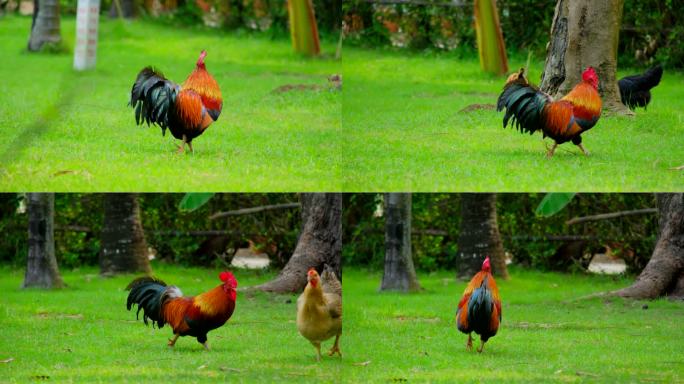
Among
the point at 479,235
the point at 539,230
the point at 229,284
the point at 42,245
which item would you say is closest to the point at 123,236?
the point at 42,245

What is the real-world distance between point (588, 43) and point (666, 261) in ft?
7.45

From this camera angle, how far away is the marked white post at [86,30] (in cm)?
439

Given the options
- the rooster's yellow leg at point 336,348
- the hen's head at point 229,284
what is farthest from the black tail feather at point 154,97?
the rooster's yellow leg at point 336,348

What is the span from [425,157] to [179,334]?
1.65 m

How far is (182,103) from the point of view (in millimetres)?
4754

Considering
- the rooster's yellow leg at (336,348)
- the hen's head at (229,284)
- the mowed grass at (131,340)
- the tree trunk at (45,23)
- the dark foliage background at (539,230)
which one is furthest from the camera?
the tree trunk at (45,23)

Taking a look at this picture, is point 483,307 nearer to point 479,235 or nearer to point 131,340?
point 479,235

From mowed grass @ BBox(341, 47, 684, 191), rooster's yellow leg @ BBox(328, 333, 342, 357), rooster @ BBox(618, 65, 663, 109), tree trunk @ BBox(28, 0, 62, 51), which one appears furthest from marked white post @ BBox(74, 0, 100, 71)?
tree trunk @ BBox(28, 0, 62, 51)

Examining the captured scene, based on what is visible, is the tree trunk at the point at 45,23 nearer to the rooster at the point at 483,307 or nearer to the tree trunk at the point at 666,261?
the rooster at the point at 483,307

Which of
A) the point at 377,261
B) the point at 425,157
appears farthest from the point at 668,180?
the point at 377,261

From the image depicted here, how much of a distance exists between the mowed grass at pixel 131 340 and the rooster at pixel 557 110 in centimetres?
166

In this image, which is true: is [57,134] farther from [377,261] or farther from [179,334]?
[377,261]

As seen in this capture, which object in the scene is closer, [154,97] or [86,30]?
[86,30]

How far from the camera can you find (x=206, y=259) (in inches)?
258
